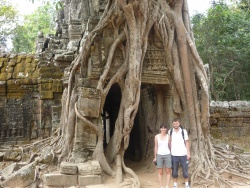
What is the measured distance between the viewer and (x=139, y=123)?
22.6ft

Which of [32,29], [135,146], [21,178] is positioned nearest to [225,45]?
[135,146]

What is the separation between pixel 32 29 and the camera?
855 inches

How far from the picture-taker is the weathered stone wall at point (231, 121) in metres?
8.59

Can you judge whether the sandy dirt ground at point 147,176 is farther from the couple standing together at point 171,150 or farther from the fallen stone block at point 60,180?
the couple standing together at point 171,150

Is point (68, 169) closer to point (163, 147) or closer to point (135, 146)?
point (163, 147)

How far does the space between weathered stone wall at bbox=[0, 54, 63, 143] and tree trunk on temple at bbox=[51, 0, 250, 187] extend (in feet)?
8.30

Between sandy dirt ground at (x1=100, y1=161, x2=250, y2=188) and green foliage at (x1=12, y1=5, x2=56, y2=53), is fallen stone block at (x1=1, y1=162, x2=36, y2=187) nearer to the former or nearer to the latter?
sandy dirt ground at (x1=100, y1=161, x2=250, y2=188)

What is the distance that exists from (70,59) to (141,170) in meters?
3.74

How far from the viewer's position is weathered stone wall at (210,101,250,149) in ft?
28.2

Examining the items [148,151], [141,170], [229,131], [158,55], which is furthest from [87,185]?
[229,131]

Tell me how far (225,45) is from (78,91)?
7.90m

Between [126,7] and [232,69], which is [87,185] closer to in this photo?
[126,7]

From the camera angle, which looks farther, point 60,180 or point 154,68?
point 154,68

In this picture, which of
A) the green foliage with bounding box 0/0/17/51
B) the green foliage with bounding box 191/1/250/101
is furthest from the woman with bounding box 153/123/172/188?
the green foliage with bounding box 0/0/17/51
